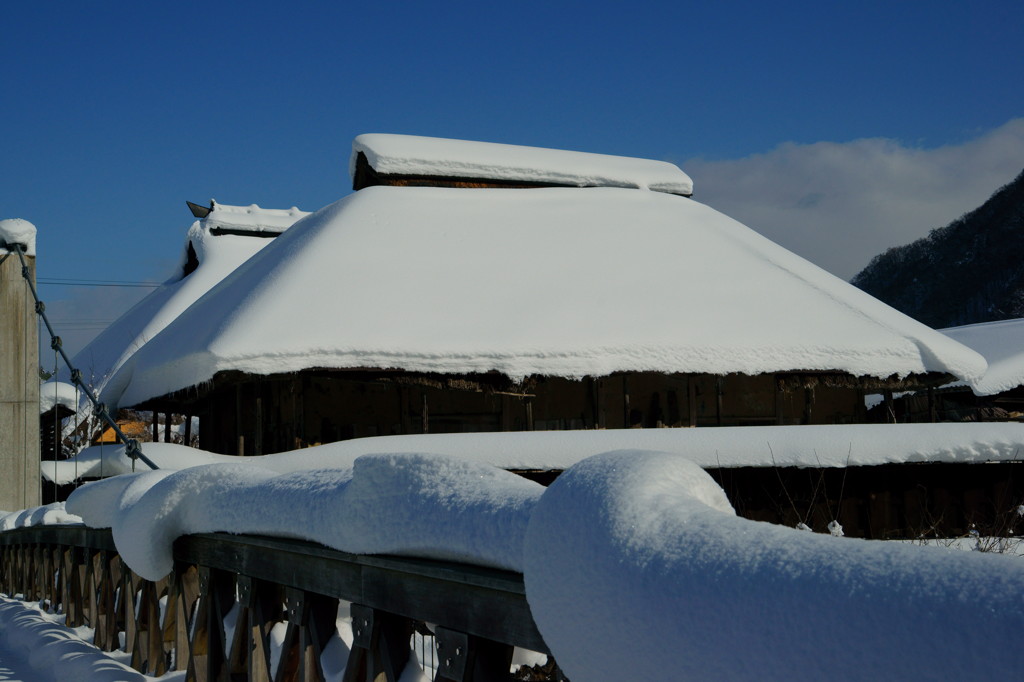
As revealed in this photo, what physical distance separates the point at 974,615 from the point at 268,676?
8.51 ft

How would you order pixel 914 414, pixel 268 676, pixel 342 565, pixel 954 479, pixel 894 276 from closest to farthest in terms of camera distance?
pixel 342 565 → pixel 268 676 → pixel 954 479 → pixel 914 414 → pixel 894 276

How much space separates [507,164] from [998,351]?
1222cm

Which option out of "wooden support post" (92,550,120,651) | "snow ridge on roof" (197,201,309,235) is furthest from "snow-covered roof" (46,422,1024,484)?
"snow ridge on roof" (197,201,309,235)

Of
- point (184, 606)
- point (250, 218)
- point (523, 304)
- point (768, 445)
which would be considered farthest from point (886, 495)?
point (250, 218)

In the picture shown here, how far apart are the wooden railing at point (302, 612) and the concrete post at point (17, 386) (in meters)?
7.09

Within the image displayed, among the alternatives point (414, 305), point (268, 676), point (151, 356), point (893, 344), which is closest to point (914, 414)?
point (893, 344)

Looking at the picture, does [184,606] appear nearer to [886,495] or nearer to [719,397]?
[886,495]

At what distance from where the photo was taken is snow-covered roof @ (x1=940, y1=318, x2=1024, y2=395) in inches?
775

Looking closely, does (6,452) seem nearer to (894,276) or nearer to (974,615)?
(974,615)

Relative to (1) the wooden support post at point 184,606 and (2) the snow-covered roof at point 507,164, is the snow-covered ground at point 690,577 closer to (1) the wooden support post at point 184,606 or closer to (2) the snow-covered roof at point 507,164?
(1) the wooden support post at point 184,606

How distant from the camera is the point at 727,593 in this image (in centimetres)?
129

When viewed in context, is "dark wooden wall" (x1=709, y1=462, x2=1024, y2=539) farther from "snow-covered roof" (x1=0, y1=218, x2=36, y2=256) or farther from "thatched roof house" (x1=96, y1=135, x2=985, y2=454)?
"snow-covered roof" (x1=0, y1=218, x2=36, y2=256)

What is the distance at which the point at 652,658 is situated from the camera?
136 cm

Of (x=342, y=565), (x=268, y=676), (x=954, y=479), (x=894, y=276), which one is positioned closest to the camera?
(x=342, y=565)
